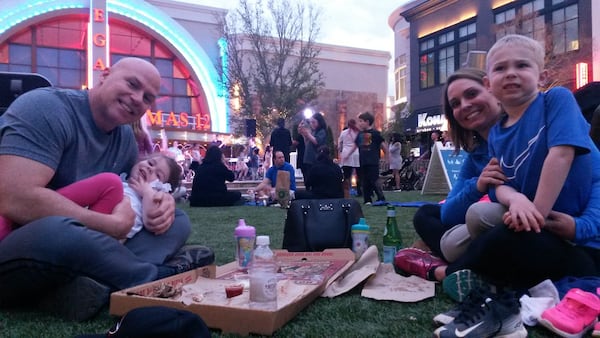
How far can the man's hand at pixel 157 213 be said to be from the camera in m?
2.37

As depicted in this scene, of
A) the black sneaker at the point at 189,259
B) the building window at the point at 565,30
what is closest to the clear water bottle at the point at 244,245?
the black sneaker at the point at 189,259

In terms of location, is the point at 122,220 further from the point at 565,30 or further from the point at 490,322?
the point at 565,30

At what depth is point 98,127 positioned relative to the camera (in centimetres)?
234

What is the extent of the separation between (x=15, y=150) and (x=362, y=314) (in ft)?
5.00

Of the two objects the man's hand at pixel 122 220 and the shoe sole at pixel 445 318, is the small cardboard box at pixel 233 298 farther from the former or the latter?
the shoe sole at pixel 445 318

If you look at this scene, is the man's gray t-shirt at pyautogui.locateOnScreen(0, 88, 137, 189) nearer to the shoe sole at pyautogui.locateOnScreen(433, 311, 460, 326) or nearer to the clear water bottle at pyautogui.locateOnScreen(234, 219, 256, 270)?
the clear water bottle at pyautogui.locateOnScreen(234, 219, 256, 270)

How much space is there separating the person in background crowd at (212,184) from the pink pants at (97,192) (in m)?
6.51

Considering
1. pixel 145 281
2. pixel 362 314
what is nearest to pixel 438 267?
pixel 362 314

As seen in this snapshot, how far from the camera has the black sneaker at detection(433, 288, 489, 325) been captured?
1742 millimetres

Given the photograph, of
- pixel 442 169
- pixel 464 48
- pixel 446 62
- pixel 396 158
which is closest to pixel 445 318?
pixel 442 169

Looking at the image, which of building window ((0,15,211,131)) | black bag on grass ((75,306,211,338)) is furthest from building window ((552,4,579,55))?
black bag on grass ((75,306,211,338))

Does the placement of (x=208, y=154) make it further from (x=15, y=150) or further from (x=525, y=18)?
(x=525, y=18)

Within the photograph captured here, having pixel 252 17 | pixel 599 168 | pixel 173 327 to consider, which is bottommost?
pixel 173 327

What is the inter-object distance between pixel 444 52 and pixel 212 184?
1774 centimetres
